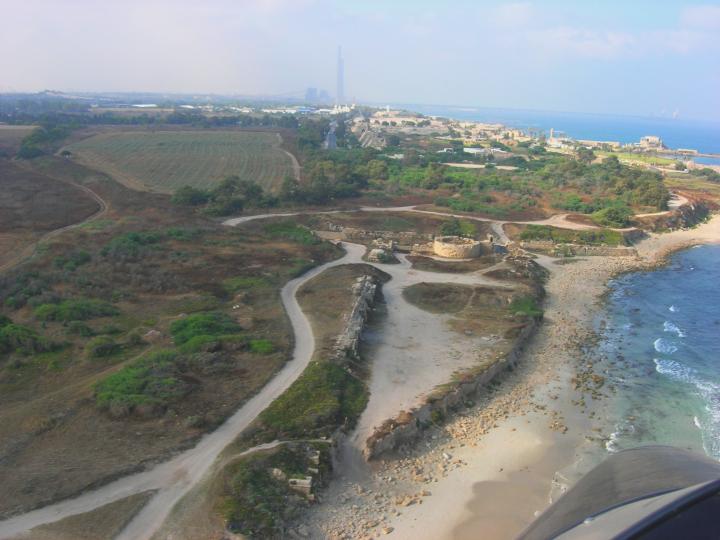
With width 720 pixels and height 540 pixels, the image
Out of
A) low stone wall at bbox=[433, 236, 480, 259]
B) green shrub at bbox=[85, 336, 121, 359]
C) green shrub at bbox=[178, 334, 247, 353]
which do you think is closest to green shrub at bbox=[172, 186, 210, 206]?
low stone wall at bbox=[433, 236, 480, 259]

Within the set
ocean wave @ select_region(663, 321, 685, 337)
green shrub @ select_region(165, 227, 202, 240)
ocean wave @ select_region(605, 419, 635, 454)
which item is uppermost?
green shrub @ select_region(165, 227, 202, 240)

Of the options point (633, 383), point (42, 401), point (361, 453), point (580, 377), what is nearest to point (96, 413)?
point (42, 401)

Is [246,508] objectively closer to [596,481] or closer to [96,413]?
[96,413]

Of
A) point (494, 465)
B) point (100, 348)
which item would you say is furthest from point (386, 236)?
point (494, 465)

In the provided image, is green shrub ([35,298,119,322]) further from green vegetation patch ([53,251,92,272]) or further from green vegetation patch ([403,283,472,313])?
green vegetation patch ([403,283,472,313])

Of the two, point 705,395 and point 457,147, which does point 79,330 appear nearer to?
point 705,395

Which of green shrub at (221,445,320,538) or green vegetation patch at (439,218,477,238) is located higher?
green shrub at (221,445,320,538)
